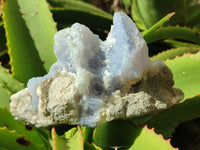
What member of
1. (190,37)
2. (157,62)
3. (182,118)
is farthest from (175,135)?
(157,62)

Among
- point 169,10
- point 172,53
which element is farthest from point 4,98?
point 169,10

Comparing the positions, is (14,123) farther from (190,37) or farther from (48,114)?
(190,37)

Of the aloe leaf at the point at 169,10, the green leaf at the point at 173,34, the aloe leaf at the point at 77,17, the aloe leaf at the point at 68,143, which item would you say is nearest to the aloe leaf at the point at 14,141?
the aloe leaf at the point at 68,143

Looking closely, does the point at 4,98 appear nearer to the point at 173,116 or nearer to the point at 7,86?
the point at 7,86

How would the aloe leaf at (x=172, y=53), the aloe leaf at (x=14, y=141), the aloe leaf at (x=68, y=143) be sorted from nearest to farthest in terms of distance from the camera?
1. the aloe leaf at (x=68, y=143)
2. the aloe leaf at (x=14, y=141)
3. the aloe leaf at (x=172, y=53)

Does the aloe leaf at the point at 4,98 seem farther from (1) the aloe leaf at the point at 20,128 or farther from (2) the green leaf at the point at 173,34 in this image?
(2) the green leaf at the point at 173,34
